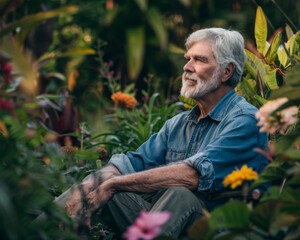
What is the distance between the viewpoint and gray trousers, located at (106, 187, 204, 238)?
333cm

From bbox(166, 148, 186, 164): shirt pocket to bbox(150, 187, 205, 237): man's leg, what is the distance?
58cm

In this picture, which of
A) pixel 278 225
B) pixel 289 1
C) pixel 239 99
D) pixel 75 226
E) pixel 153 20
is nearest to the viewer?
pixel 278 225

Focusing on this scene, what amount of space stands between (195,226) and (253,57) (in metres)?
2.09

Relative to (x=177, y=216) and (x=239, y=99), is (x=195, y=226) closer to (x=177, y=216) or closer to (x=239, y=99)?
(x=177, y=216)

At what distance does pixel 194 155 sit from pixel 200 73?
0.54 meters

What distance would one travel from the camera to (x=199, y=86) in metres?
4.04

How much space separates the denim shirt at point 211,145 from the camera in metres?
3.62

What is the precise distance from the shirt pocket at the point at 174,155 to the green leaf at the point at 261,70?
2.01 feet

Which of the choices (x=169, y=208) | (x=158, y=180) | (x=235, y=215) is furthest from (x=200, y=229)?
(x=158, y=180)

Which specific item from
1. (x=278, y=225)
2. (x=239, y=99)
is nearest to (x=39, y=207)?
(x=278, y=225)

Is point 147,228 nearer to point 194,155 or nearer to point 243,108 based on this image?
point 194,155

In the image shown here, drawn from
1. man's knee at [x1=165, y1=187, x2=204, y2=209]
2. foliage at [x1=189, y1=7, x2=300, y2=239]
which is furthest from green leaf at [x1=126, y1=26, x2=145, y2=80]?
foliage at [x1=189, y1=7, x2=300, y2=239]

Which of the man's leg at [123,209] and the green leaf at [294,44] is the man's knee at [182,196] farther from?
the green leaf at [294,44]

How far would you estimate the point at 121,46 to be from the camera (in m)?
9.21
